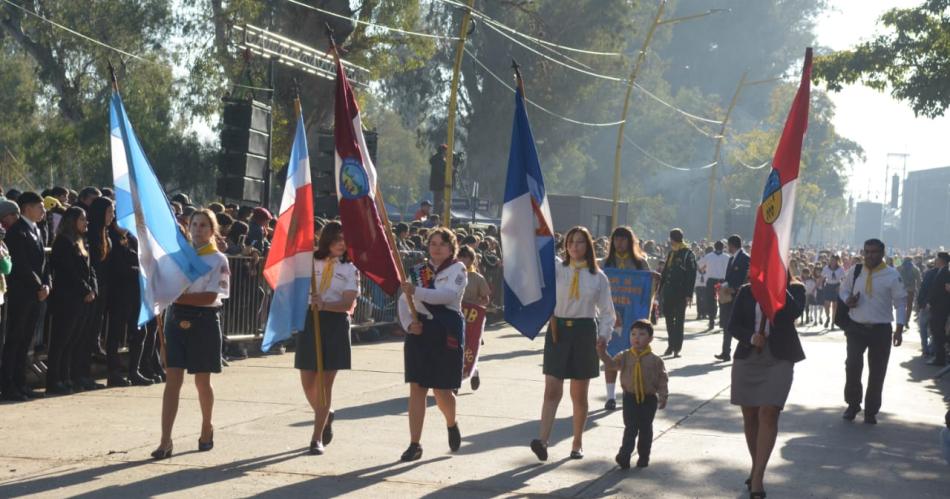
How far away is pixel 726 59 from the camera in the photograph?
308 ft

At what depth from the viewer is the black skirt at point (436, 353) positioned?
8773 millimetres

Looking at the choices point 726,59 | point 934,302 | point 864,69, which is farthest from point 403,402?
point 726,59

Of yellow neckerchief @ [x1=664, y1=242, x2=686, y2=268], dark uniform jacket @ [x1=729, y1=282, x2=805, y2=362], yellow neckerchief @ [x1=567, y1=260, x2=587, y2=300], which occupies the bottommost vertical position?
dark uniform jacket @ [x1=729, y1=282, x2=805, y2=362]

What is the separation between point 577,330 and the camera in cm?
930

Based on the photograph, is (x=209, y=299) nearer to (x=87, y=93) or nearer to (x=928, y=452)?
(x=928, y=452)

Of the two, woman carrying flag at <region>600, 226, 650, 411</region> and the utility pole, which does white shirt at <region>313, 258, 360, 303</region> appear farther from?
the utility pole

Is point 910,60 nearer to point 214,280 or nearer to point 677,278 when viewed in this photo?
point 677,278

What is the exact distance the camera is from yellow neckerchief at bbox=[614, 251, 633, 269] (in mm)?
13352

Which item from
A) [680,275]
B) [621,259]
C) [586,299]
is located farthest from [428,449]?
[680,275]

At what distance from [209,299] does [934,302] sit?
553 inches

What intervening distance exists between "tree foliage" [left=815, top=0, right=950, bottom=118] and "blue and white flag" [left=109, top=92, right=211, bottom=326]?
60.1ft

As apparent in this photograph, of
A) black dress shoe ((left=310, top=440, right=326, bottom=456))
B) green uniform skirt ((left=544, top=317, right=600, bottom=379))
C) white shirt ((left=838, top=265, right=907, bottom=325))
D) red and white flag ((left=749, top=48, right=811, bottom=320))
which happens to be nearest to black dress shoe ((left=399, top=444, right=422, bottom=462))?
black dress shoe ((left=310, top=440, right=326, bottom=456))

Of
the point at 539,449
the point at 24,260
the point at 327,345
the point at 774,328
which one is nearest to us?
the point at 774,328

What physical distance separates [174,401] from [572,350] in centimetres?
279
